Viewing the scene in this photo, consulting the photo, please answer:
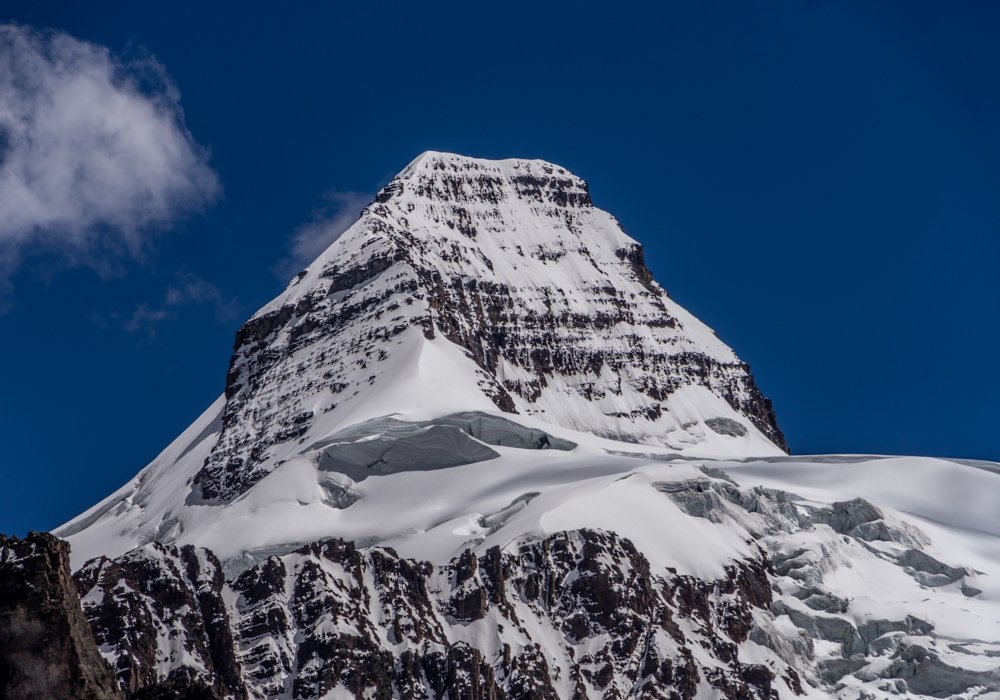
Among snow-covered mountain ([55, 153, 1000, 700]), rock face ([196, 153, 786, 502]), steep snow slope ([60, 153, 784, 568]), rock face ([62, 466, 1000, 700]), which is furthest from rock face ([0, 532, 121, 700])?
rock face ([196, 153, 786, 502])

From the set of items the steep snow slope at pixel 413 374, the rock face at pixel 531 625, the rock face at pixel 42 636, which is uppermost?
the steep snow slope at pixel 413 374

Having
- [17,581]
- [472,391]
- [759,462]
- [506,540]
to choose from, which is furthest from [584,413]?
[17,581]

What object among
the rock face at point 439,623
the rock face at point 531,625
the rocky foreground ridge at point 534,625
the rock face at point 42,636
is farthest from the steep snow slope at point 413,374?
the rock face at point 42,636

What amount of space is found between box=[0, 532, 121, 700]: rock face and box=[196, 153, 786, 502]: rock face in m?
123

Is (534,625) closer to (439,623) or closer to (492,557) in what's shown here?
(492,557)

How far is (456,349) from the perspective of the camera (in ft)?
538

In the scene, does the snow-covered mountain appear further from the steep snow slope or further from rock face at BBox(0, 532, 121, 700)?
rock face at BBox(0, 532, 121, 700)

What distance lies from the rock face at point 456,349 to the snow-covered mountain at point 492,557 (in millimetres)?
795

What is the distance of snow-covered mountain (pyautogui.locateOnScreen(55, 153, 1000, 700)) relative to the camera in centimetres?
8906

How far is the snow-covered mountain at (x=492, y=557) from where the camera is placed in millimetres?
89062

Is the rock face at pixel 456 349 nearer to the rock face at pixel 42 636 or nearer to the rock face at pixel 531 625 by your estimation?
the rock face at pixel 531 625

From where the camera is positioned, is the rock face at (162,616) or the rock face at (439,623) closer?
the rock face at (162,616)

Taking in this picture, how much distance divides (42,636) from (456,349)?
148 meters

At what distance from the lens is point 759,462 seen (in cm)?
13712
